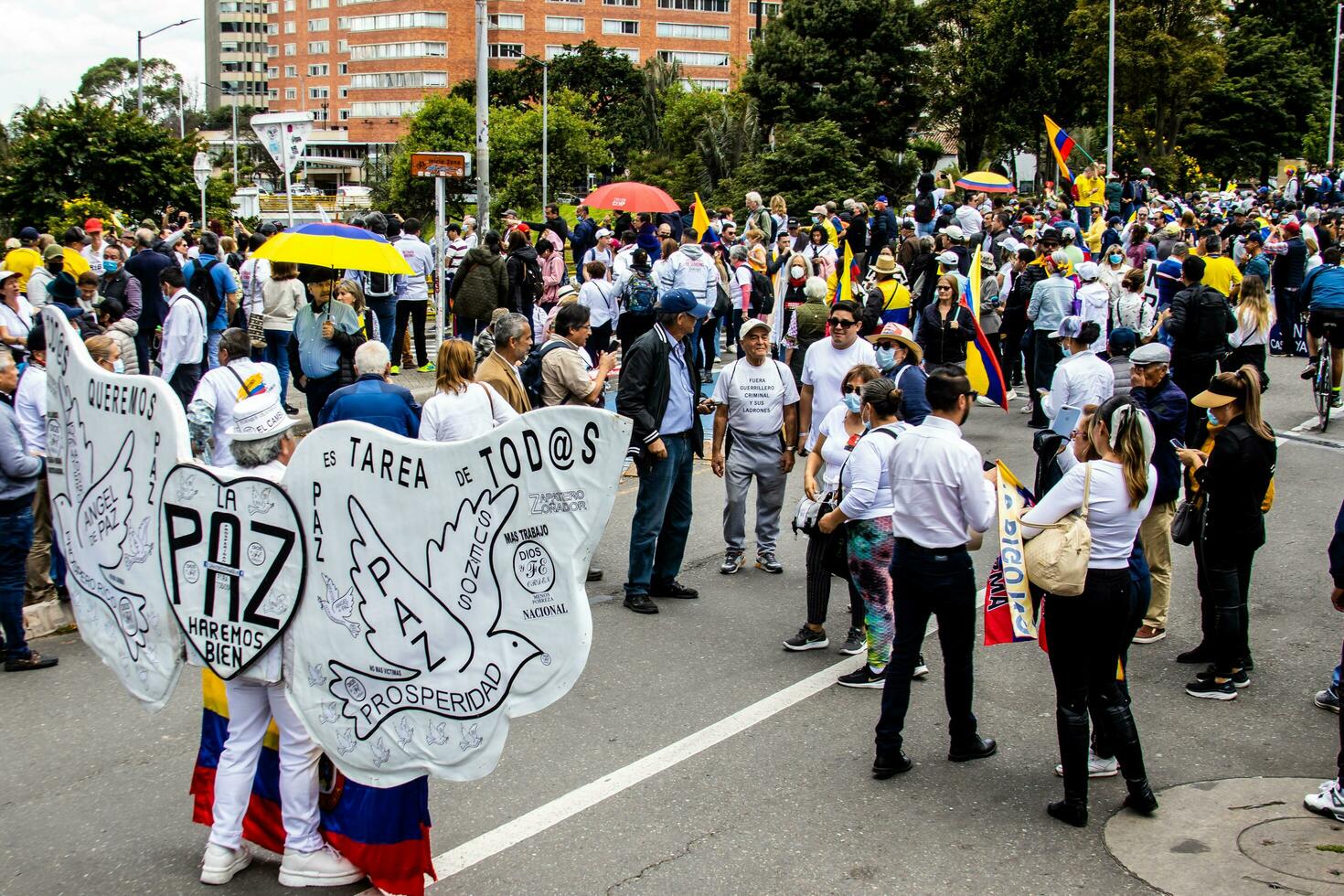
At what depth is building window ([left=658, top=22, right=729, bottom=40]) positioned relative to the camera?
4395 inches

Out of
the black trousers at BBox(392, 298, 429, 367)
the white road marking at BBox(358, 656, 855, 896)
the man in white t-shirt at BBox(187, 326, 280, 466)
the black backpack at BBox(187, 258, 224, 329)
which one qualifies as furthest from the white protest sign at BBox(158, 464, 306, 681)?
the black trousers at BBox(392, 298, 429, 367)

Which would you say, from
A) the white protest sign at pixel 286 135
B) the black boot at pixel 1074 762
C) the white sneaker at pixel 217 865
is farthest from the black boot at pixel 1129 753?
the white protest sign at pixel 286 135

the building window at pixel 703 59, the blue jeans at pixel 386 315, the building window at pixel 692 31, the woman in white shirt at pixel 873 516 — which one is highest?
the building window at pixel 692 31

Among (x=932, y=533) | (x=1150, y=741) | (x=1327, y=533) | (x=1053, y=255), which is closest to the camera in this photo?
(x=932, y=533)

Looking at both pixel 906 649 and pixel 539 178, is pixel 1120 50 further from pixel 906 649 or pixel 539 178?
pixel 906 649

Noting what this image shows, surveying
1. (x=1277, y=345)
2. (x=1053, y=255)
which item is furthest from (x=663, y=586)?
(x=1277, y=345)

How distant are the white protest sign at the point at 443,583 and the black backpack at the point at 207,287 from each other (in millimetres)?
10737

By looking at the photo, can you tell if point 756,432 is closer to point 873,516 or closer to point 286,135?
point 873,516

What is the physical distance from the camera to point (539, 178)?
6334 cm

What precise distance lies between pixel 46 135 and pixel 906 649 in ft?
96.4

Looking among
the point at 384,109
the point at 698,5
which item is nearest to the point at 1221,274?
the point at 698,5

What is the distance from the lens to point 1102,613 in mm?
5512

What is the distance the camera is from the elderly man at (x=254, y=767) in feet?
15.9

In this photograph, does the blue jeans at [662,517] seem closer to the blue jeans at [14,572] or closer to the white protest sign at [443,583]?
the blue jeans at [14,572]
